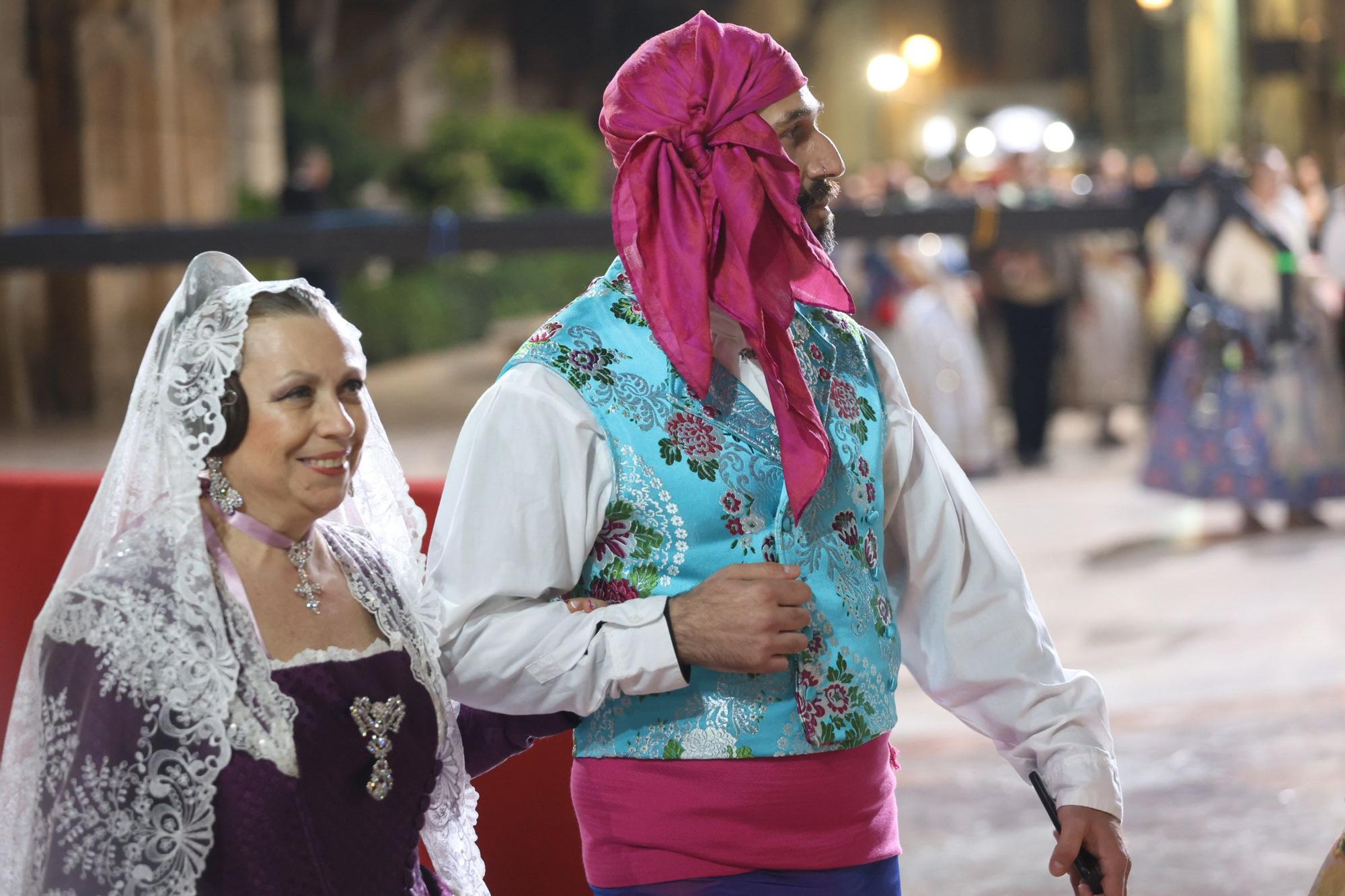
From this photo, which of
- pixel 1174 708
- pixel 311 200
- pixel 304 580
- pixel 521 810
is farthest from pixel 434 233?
pixel 304 580

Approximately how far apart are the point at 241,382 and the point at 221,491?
126 mm

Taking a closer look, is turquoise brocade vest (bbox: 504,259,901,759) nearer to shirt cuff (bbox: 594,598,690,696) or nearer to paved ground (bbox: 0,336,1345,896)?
shirt cuff (bbox: 594,598,690,696)

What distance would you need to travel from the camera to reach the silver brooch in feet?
6.42

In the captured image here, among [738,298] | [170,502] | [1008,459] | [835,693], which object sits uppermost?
[738,298]

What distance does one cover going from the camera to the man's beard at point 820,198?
218 cm

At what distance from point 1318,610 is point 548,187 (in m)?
17.6

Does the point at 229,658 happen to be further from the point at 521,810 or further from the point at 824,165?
the point at 521,810

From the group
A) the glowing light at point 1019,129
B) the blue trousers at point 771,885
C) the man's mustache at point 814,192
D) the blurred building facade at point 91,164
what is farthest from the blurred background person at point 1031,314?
the blue trousers at point 771,885

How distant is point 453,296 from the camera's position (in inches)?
864

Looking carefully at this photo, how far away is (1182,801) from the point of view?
4.70 metres

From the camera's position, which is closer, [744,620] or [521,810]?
[744,620]

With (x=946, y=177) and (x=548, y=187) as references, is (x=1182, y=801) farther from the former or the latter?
(x=548, y=187)

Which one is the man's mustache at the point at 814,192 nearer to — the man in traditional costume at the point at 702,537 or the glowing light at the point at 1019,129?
the man in traditional costume at the point at 702,537

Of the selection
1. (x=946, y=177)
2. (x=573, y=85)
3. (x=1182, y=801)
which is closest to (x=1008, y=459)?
(x=946, y=177)
